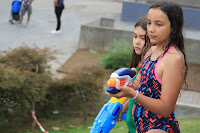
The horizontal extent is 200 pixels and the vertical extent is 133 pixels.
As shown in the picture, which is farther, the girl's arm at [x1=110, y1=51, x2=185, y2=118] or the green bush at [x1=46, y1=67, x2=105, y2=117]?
the green bush at [x1=46, y1=67, x2=105, y2=117]

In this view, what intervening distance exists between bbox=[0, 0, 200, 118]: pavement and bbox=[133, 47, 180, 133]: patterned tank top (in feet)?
11.3

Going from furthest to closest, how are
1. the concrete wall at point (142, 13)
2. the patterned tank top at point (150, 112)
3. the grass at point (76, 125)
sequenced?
the concrete wall at point (142, 13), the grass at point (76, 125), the patterned tank top at point (150, 112)

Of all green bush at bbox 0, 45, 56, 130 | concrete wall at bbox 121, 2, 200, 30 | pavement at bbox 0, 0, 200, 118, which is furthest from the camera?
concrete wall at bbox 121, 2, 200, 30

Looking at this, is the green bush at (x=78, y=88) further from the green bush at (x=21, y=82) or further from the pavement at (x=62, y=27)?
the pavement at (x=62, y=27)

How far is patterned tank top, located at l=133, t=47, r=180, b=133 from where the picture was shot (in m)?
2.16

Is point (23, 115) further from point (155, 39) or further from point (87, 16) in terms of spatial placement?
point (87, 16)

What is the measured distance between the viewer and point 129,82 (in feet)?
7.31

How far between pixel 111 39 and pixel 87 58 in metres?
1.12

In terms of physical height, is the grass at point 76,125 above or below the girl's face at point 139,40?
below

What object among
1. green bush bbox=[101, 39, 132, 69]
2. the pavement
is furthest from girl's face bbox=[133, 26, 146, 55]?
green bush bbox=[101, 39, 132, 69]

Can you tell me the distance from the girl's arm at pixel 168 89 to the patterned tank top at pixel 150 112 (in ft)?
0.30

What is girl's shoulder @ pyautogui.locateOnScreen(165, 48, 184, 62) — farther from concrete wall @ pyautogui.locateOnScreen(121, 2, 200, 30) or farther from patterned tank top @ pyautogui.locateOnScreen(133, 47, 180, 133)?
concrete wall @ pyautogui.locateOnScreen(121, 2, 200, 30)

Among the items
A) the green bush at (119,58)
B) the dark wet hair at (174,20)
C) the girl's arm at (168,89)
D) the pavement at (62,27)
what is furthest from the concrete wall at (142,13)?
the girl's arm at (168,89)

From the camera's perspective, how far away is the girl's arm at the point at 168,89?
2023 millimetres
